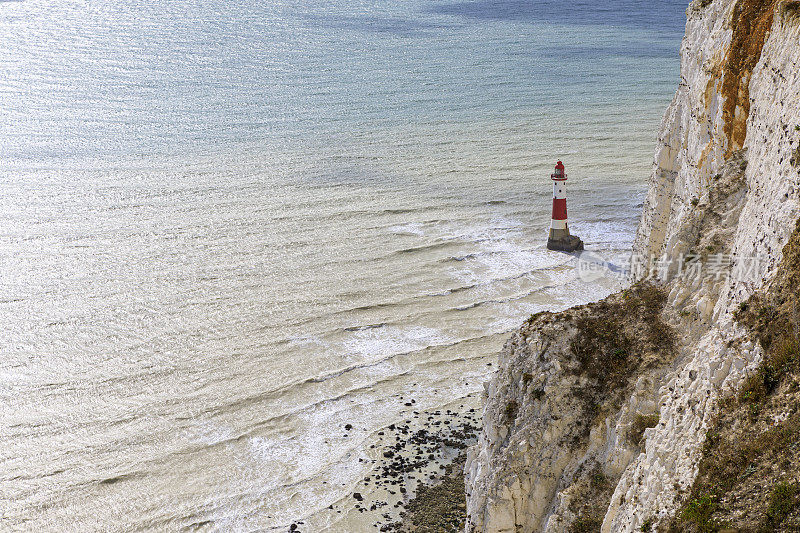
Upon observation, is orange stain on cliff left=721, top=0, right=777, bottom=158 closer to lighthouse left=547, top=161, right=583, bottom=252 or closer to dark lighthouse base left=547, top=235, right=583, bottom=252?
lighthouse left=547, top=161, right=583, bottom=252

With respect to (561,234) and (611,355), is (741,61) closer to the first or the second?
(611,355)

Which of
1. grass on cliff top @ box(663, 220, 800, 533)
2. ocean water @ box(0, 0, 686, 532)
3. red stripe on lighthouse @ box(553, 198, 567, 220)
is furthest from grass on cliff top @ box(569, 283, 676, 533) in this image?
red stripe on lighthouse @ box(553, 198, 567, 220)

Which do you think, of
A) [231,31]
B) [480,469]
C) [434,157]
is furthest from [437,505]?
[231,31]

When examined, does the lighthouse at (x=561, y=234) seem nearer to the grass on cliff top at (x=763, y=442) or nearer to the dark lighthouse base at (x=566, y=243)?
the dark lighthouse base at (x=566, y=243)

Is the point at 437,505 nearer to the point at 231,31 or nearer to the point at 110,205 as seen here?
the point at 110,205

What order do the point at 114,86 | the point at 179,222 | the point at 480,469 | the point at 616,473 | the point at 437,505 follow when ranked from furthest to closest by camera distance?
the point at 114,86
the point at 179,222
the point at 437,505
the point at 480,469
the point at 616,473

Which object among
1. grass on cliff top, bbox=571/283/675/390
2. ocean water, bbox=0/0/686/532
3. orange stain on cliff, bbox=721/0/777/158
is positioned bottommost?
ocean water, bbox=0/0/686/532
